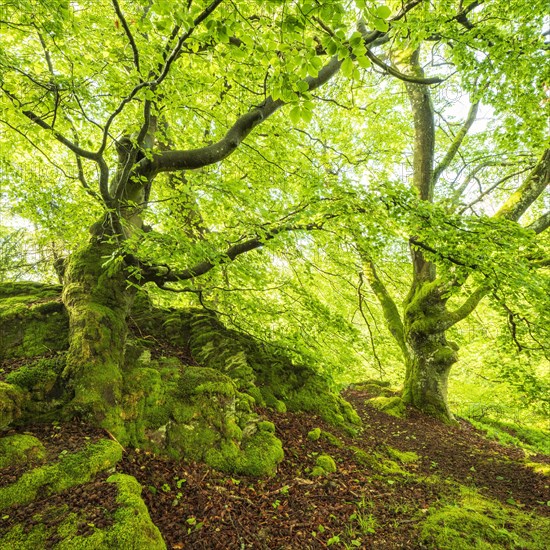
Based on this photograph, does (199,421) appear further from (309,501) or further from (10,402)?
(10,402)

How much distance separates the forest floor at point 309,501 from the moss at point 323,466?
8 cm

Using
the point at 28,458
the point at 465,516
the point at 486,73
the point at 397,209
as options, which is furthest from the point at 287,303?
the point at 486,73

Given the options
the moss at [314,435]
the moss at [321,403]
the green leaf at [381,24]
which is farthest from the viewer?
the moss at [321,403]

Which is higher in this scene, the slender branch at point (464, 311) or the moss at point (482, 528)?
the slender branch at point (464, 311)

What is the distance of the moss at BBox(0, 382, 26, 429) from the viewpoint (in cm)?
337

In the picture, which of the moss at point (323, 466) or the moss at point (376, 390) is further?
the moss at point (376, 390)

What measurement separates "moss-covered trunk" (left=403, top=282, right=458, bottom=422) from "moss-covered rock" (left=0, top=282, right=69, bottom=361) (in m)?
9.07

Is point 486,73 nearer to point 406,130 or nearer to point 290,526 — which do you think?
point 406,130

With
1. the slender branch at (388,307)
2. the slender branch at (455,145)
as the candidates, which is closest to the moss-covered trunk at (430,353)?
the slender branch at (388,307)

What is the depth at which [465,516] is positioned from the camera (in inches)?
158

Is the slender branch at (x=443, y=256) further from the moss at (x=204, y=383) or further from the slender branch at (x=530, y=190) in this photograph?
the moss at (x=204, y=383)

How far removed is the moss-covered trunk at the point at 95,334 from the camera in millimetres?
4074

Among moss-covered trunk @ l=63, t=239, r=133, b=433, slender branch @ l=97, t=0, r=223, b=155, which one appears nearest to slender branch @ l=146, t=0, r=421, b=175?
slender branch @ l=97, t=0, r=223, b=155

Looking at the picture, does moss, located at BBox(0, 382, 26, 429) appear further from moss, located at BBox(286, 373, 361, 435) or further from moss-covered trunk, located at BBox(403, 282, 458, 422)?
moss-covered trunk, located at BBox(403, 282, 458, 422)
